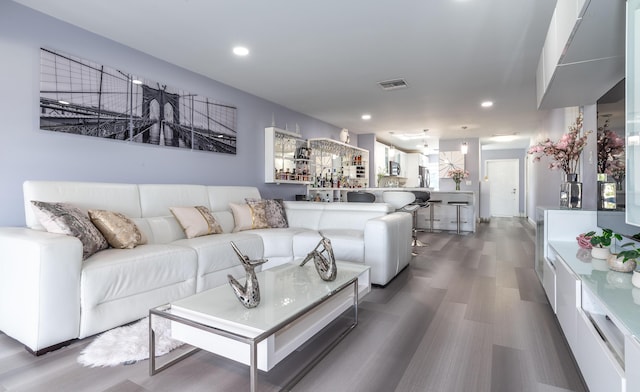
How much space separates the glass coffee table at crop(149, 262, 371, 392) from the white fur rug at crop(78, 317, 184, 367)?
0.66ft

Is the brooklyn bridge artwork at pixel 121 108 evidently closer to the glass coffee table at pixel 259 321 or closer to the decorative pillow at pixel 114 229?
the decorative pillow at pixel 114 229

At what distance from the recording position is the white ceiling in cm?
265

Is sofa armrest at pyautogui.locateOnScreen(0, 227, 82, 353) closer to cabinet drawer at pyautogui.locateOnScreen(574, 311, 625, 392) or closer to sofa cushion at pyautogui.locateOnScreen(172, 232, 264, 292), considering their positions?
sofa cushion at pyautogui.locateOnScreen(172, 232, 264, 292)

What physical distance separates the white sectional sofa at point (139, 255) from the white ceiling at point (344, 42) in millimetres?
1466

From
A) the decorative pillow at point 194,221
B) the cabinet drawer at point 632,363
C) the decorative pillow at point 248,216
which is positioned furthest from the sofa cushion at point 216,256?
the cabinet drawer at point 632,363

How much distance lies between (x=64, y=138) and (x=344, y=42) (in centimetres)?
274

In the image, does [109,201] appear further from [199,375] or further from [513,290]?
[513,290]

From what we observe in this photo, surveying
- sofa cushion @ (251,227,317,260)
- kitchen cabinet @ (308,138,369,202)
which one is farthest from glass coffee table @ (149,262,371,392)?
kitchen cabinet @ (308,138,369,202)

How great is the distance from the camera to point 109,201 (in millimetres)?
2818

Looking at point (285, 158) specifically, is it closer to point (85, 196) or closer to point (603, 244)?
point (85, 196)

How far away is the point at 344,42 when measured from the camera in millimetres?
3260

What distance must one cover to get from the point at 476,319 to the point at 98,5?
3.83 metres

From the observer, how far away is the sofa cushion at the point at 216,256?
278 cm

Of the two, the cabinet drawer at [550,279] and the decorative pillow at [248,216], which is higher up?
the decorative pillow at [248,216]
